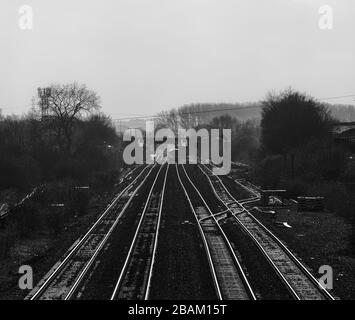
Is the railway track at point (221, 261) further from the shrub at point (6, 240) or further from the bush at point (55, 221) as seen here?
the shrub at point (6, 240)

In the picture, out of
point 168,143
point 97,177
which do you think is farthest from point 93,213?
point 168,143

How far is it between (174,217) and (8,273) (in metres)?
10.3

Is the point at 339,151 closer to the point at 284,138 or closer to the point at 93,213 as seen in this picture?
the point at 284,138

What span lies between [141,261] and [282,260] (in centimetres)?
444

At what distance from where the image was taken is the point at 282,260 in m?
15.7

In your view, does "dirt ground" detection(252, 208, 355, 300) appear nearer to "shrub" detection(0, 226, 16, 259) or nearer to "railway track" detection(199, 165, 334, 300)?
"railway track" detection(199, 165, 334, 300)

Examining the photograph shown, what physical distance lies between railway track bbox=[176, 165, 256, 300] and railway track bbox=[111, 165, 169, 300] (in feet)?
6.02

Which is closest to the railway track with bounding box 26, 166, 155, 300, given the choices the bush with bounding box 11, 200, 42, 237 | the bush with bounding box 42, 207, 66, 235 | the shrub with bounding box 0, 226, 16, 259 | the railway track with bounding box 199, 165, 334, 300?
the bush with bounding box 42, 207, 66, 235

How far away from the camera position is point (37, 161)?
4141 cm

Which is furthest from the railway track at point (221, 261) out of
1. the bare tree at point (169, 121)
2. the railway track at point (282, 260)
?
the bare tree at point (169, 121)

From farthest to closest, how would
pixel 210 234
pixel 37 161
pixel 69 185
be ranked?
pixel 37 161
pixel 69 185
pixel 210 234

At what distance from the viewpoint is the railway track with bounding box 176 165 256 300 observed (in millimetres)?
12484

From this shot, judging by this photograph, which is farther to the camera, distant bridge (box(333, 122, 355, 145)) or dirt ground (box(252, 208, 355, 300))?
distant bridge (box(333, 122, 355, 145))

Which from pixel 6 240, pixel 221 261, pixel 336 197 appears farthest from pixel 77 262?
pixel 336 197
